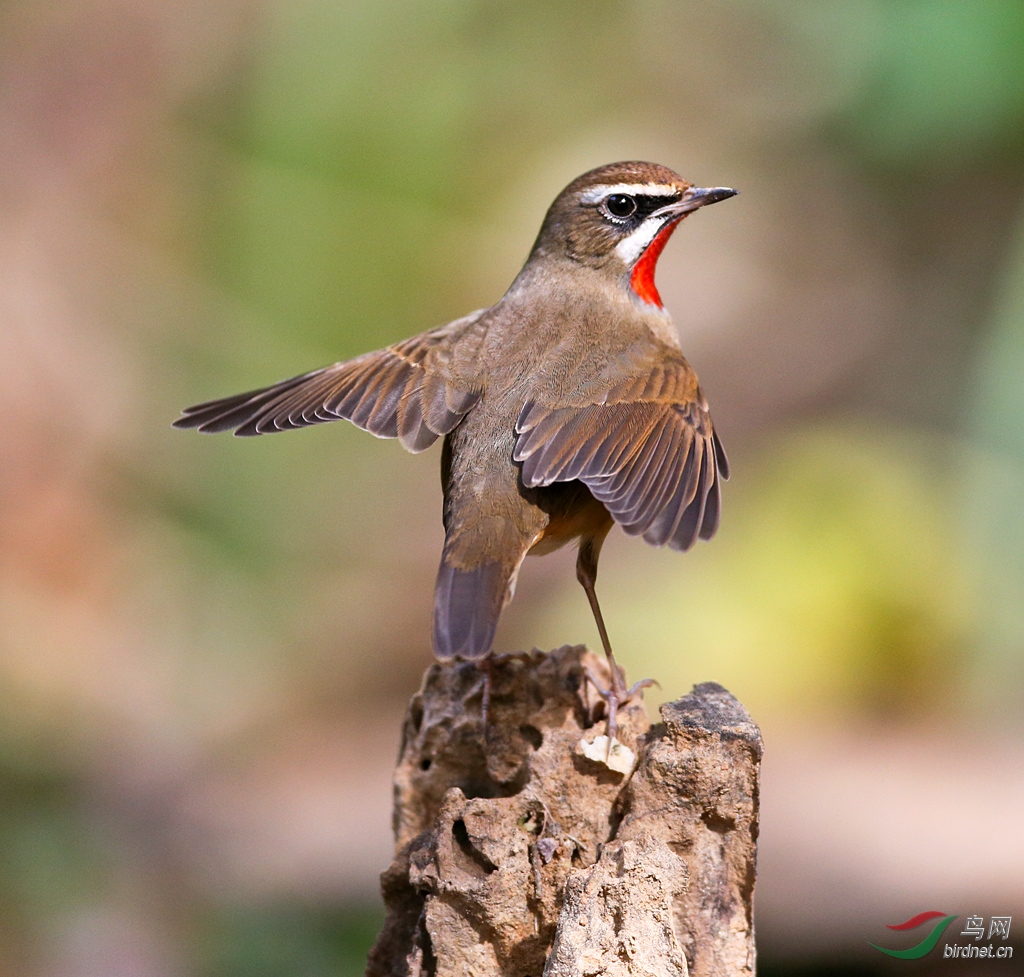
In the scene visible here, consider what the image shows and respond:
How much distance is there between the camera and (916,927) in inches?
272

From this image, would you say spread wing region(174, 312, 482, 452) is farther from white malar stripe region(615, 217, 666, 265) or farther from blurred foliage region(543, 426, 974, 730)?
blurred foliage region(543, 426, 974, 730)

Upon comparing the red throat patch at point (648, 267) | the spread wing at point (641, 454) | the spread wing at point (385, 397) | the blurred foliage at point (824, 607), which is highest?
the blurred foliage at point (824, 607)

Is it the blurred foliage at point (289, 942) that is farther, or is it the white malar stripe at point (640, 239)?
the blurred foliage at point (289, 942)

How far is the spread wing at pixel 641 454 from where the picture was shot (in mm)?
4336

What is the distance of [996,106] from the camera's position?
1050cm

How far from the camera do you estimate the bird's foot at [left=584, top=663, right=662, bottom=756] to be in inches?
157

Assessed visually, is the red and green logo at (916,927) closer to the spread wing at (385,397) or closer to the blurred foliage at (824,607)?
the blurred foliage at (824,607)

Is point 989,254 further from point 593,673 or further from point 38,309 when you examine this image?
point 593,673

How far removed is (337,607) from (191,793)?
6.67 ft

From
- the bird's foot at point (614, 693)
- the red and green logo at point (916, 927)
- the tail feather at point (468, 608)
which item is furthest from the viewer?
the red and green logo at point (916, 927)

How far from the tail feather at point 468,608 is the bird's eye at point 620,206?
1.78m

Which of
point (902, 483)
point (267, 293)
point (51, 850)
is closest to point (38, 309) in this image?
point (267, 293)

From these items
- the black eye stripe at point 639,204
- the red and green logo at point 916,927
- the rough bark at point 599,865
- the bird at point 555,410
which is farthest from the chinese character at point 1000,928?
the black eye stripe at point 639,204

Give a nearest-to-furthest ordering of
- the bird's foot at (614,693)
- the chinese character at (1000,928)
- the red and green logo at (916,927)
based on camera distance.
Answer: the bird's foot at (614,693) → the red and green logo at (916,927) → the chinese character at (1000,928)
